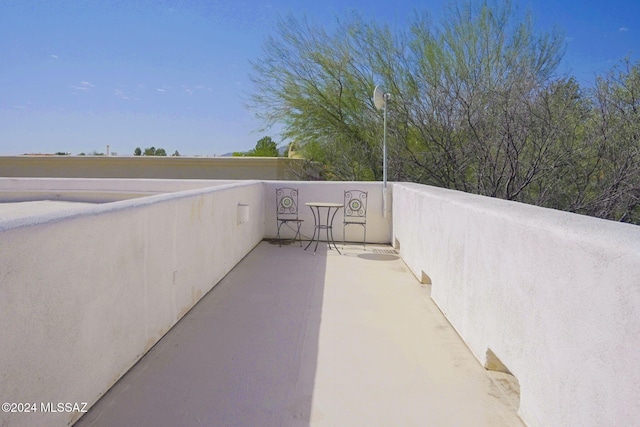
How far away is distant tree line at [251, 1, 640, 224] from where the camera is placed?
21.9ft

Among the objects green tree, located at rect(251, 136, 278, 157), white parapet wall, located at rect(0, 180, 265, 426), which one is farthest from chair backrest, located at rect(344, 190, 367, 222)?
green tree, located at rect(251, 136, 278, 157)

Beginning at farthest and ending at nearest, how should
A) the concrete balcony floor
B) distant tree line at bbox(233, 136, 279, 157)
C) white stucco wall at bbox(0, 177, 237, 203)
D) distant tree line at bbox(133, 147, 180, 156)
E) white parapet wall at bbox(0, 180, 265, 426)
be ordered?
1. distant tree line at bbox(133, 147, 180, 156)
2. distant tree line at bbox(233, 136, 279, 157)
3. white stucco wall at bbox(0, 177, 237, 203)
4. the concrete balcony floor
5. white parapet wall at bbox(0, 180, 265, 426)

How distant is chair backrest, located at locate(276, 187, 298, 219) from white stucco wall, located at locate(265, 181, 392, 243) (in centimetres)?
7

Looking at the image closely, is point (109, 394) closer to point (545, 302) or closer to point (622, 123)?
point (545, 302)

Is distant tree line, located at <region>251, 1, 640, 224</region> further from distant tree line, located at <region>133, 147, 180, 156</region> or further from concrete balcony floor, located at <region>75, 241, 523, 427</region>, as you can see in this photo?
distant tree line, located at <region>133, 147, 180, 156</region>

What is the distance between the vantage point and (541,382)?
1797 millimetres

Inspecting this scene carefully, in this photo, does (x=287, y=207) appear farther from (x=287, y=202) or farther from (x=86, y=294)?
(x=86, y=294)

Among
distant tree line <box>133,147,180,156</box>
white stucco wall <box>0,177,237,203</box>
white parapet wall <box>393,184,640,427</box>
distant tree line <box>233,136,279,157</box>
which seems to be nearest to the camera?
white parapet wall <box>393,184,640,427</box>

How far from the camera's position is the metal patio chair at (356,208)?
705 cm

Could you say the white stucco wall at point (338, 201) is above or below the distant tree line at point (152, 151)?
below

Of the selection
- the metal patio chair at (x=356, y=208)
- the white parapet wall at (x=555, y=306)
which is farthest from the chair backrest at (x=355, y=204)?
the white parapet wall at (x=555, y=306)

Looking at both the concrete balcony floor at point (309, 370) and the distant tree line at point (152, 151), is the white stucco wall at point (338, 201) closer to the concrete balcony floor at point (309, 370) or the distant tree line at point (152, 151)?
the concrete balcony floor at point (309, 370)

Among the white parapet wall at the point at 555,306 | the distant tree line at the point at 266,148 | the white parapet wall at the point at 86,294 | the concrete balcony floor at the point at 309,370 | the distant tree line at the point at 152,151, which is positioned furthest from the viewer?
Answer: the distant tree line at the point at 152,151

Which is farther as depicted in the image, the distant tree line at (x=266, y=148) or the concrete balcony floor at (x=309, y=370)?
the distant tree line at (x=266, y=148)
